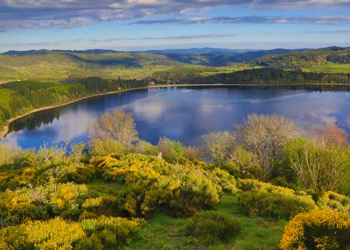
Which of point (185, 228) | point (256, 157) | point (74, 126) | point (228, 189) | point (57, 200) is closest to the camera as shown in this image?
point (185, 228)

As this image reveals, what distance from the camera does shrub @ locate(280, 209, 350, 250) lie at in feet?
25.7

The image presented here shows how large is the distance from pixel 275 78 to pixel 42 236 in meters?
185

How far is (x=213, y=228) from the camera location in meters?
10.3

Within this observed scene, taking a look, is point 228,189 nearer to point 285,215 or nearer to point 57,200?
point 285,215

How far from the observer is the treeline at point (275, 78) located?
168125mm

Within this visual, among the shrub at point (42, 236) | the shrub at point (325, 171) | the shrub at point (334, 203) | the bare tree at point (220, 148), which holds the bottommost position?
the bare tree at point (220, 148)

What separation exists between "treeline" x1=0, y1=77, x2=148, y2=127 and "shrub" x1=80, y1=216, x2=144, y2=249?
320ft

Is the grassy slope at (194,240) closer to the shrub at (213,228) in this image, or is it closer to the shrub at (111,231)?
the shrub at (213,228)

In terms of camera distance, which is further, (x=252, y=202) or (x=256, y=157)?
(x=256, y=157)

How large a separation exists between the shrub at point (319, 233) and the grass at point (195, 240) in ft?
4.52

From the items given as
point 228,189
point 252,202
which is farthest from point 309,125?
point 252,202

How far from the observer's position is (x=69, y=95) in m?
143

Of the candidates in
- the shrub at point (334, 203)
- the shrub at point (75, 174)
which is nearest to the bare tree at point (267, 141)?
the shrub at point (334, 203)

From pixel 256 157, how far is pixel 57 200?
26358mm
